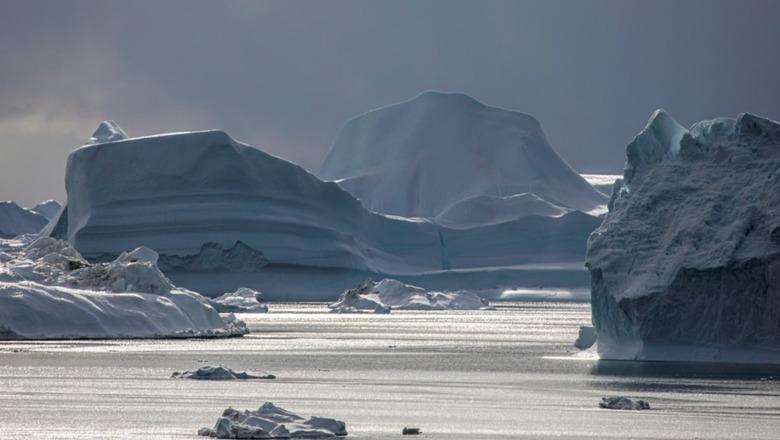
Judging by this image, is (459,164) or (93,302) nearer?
(93,302)

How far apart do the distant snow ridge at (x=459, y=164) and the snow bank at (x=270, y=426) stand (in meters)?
93.3

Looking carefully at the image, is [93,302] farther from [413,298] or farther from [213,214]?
[413,298]

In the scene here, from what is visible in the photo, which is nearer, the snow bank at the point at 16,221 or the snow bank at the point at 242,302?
the snow bank at the point at 242,302

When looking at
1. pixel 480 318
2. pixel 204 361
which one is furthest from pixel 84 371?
pixel 480 318

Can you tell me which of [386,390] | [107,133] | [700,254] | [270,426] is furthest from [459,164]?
[270,426]

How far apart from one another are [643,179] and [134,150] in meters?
48.0

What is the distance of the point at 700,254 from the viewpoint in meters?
30.1

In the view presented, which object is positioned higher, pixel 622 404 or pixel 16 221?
pixel 16 221

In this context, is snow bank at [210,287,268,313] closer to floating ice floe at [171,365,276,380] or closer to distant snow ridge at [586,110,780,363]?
distant snow ridge at [586,110,780,363]

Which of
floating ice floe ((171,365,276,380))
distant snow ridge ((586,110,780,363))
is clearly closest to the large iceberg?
distant snow ridge ((586,110,780,363))

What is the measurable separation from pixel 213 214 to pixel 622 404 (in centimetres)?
5673

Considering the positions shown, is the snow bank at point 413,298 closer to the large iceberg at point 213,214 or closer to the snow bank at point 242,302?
the large iceberg at point 213,214

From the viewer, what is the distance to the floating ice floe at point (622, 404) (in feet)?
72.3

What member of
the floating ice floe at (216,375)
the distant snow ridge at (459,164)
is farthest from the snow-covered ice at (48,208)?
the floating ice floe at (216,375)
